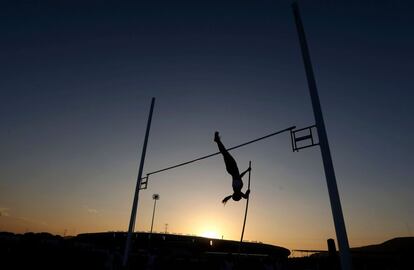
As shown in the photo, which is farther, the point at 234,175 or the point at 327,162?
the point at 234,175

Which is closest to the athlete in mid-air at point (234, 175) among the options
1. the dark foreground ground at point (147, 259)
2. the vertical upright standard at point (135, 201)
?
the dark foreground ground at point (147, 259)

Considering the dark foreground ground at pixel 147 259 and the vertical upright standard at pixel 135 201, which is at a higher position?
the vertical upright standard at pixel 135 201

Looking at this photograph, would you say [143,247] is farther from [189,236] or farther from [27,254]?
[27,254]

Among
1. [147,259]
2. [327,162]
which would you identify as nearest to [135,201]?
[147,259]

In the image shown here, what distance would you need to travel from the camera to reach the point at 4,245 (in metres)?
21.7

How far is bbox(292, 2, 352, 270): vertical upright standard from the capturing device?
4.93 meters

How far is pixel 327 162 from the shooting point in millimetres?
5535

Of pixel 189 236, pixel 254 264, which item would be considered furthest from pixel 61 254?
pixel 189 236

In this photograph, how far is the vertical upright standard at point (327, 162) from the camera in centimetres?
493

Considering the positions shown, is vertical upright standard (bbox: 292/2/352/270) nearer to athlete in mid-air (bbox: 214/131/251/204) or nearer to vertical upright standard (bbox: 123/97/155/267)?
athlete in mid-air (bbox: 214/131/251/204)

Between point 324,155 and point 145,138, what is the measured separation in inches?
349

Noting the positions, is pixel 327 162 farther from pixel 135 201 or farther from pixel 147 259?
pixel 147 259

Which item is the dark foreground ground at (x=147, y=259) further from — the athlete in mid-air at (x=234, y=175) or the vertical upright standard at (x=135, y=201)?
the vertical upright standard at (x=135, y=201)

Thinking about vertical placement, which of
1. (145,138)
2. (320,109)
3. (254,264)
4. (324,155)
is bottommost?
(254,264)
